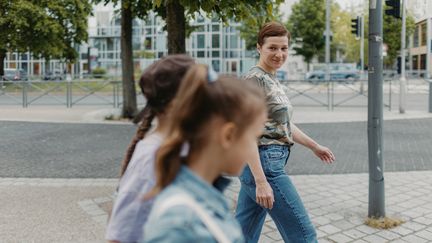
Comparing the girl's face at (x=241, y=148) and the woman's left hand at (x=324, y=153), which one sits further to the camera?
the woman's left hand at (x=324, y=153)

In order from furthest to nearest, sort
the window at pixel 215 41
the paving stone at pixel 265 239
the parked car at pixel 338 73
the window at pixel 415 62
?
1. the window at pixel 415 62
2. the window at pixel 215 41
3. the parked car at pixel 338 73
4. the paving stone at pixel 265 239

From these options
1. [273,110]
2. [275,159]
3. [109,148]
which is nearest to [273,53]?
[273,110]

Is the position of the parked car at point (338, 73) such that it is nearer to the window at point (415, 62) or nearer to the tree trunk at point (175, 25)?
the window at point (415, 62)

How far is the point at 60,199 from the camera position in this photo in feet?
18.8

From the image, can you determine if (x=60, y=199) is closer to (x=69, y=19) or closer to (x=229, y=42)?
(x=69, y=19)

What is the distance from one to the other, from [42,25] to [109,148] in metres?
26.9

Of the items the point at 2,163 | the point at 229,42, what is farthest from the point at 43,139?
the point at 229,42

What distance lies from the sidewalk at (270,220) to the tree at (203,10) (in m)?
1.97

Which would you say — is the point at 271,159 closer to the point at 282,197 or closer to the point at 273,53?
the point at 282,197

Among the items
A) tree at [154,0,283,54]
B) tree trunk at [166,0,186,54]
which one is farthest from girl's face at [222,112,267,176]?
tree trunk at [166,0,186,54]

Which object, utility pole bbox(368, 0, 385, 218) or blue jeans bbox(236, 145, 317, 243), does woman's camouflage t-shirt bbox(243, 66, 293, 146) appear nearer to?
blue jeans bbox(236, 145, 317, 243)

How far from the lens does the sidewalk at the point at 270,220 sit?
14.7 ft

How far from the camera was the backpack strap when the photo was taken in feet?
4.35

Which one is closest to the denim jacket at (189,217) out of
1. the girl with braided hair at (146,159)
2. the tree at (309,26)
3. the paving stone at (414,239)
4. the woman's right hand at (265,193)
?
the girl with braided hair at (146,159)
